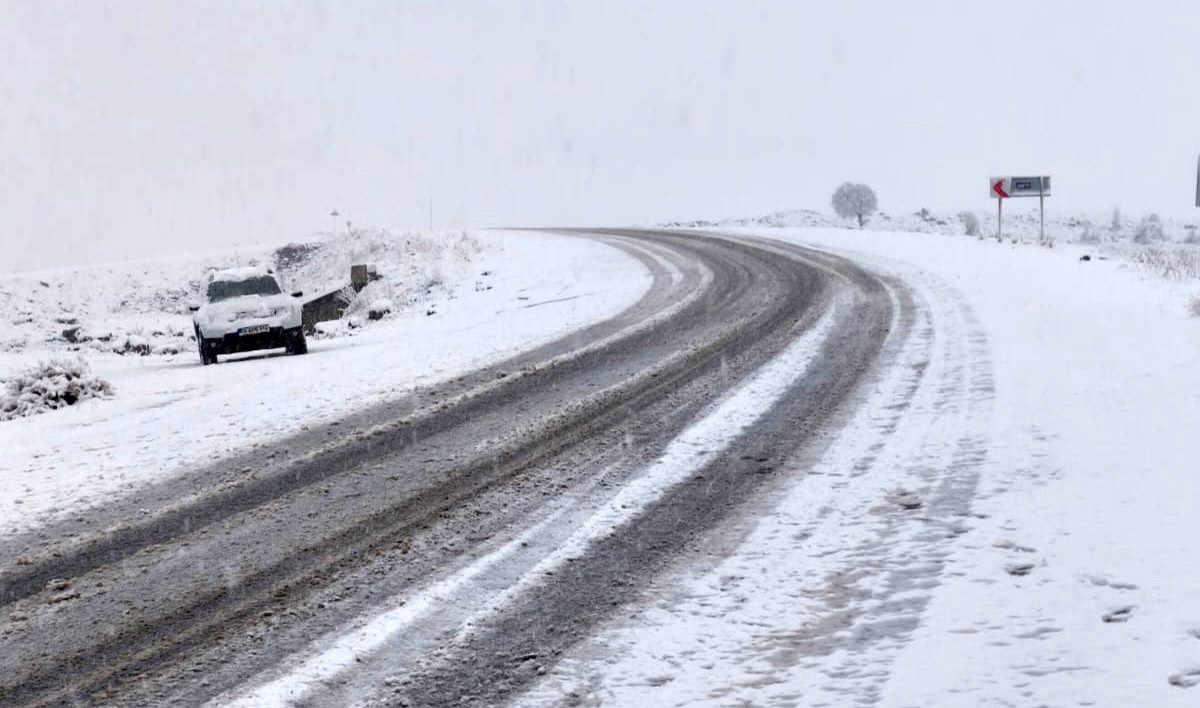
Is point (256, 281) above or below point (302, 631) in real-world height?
above

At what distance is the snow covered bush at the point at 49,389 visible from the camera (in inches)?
421

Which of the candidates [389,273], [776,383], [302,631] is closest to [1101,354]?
[776,383]

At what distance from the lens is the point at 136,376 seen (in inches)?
534

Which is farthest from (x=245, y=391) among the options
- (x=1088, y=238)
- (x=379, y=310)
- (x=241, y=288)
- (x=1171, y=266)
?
(x=1088, y=238)

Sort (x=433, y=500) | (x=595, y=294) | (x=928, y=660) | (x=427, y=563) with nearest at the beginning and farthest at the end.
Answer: (x=928, y=660) < (x=427, y=563) < (x=433, y=500) < (x=595, y=294)

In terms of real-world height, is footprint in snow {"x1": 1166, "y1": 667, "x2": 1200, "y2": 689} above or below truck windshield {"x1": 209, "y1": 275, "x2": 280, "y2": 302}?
below

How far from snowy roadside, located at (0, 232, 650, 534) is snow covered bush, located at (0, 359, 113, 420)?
0.35 m

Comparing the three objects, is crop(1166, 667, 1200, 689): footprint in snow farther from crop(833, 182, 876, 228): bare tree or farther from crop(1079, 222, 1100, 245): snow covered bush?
crop(833, 182, 876, 228): bare tree

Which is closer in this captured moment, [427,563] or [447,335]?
[427,563]

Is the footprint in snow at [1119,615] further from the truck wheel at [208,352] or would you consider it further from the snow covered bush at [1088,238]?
the snow covered bush at [1088,238]

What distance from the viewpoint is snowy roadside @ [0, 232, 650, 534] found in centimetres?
704

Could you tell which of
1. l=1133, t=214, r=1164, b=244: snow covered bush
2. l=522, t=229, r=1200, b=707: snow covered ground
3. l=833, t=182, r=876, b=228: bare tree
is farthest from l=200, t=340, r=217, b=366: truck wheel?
l=833, t=182, r=876, b=228: bare tree

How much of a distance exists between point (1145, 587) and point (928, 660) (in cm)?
104

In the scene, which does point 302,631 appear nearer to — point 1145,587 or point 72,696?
point 72,696
